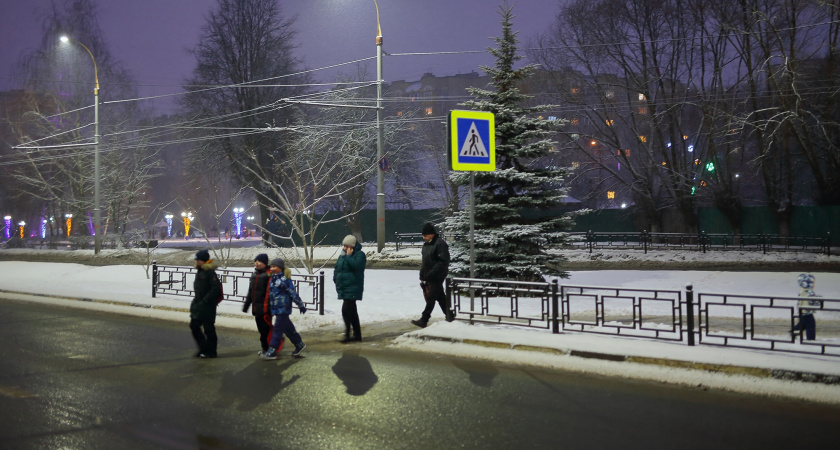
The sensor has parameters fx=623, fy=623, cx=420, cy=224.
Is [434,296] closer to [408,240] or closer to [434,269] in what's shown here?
[434,269]

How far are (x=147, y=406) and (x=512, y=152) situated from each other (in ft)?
37.7

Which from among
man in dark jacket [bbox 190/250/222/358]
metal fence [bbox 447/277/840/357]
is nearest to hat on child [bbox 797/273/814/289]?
metal fence [bbox 447/277/840/357]

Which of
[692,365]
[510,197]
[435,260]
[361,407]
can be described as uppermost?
[510,197]

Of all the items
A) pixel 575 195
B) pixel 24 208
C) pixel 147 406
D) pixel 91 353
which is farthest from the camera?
pixel 24 208

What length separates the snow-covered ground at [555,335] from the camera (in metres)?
7.16

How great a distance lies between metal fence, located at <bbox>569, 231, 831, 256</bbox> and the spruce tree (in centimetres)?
838

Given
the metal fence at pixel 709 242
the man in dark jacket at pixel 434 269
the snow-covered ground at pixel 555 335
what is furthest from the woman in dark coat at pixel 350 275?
the metal fence at pixel 709 242

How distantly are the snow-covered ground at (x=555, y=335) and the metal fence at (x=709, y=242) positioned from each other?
1287 millimetres

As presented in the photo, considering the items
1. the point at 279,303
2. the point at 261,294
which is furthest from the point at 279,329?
the point at 261,294

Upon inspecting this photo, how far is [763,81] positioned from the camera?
93.5 ft

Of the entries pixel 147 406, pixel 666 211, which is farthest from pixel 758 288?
pixel 666 211

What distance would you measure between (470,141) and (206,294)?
15.5 feet

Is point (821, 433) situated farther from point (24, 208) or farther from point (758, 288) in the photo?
point (24, 208)

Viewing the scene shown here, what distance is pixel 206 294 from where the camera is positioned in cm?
919
